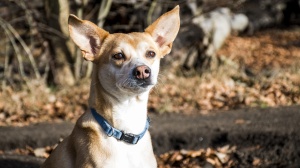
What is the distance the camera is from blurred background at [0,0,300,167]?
9.73 metres

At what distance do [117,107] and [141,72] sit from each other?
411mm

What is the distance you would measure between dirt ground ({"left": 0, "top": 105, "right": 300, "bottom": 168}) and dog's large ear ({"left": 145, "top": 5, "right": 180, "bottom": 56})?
202 centimetres

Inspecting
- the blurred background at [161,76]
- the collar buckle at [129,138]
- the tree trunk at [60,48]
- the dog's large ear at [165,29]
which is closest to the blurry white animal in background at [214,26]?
the blurred background at [161,76]

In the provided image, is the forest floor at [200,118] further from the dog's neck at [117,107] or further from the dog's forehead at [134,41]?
the dog's neck at [117,107]

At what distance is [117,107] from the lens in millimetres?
4605

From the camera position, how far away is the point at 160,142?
7.53 m

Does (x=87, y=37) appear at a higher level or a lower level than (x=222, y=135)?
higher

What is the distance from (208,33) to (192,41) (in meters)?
0.47

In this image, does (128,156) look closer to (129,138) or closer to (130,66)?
(129,138)

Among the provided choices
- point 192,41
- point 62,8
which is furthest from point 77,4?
point 192,41

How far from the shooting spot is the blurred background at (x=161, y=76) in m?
9.73

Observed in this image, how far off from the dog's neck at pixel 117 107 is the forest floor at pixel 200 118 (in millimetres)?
1394

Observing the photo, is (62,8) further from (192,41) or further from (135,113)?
(135,113)

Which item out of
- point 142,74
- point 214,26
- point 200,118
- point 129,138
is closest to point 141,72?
point 142,74
